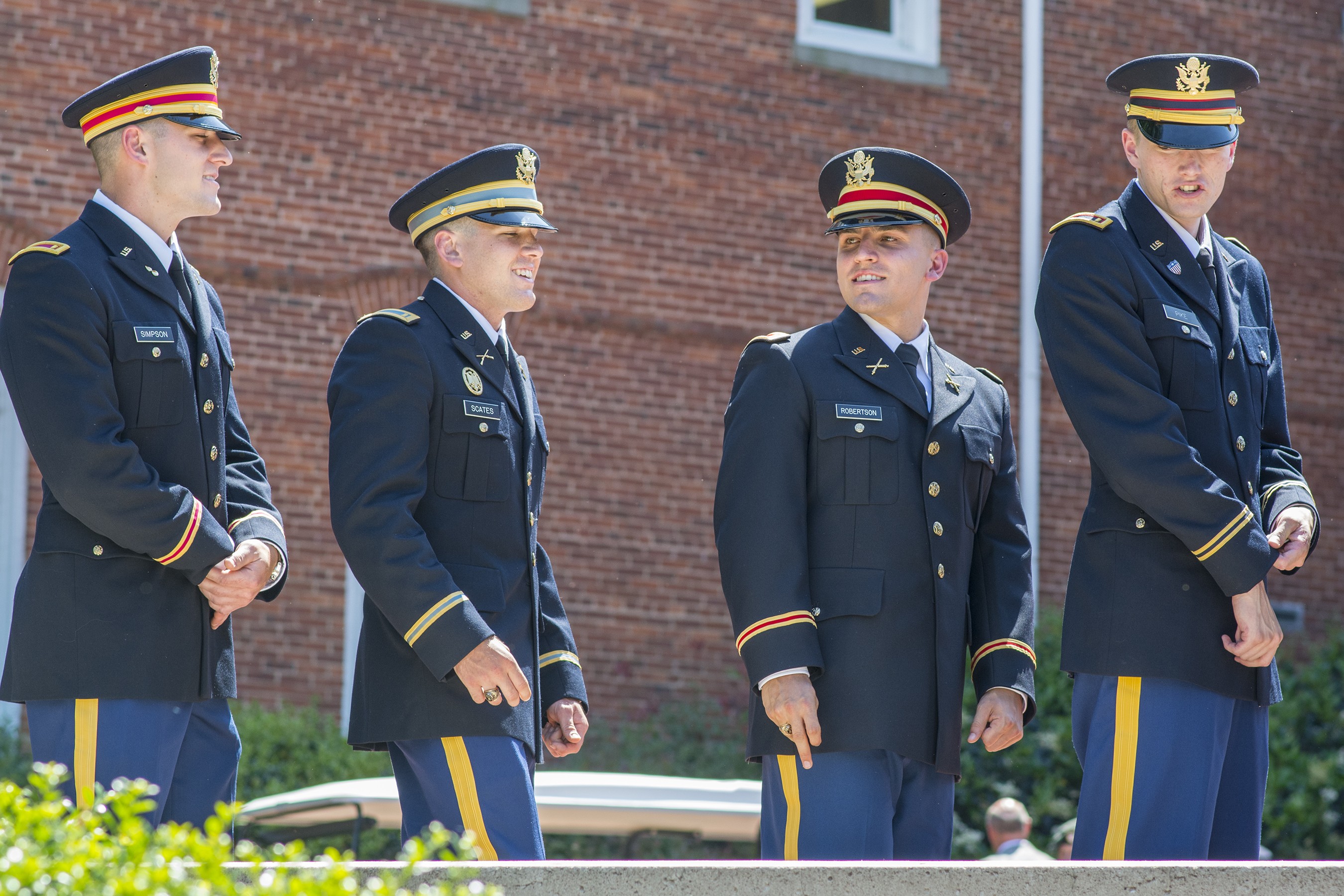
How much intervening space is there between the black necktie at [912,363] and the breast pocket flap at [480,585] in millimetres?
1186

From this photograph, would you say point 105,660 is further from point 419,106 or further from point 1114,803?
point 419,106

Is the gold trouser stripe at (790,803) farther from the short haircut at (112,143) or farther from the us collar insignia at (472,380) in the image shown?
the short haircut at (112,143)

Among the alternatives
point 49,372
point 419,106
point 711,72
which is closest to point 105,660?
point 49,372

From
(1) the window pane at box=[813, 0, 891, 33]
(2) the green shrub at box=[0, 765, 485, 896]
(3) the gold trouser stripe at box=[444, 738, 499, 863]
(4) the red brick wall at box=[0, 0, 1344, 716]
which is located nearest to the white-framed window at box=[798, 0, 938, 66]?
(1) the window pane at box=[813, 0, 891, 33]

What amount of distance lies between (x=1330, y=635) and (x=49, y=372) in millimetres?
10107

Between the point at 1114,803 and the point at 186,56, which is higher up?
the point at 186,56

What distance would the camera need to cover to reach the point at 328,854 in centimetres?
263

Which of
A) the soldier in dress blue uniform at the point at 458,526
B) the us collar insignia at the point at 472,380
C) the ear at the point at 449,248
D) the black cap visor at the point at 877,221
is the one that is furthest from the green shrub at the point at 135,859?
the black cap visor at the point at 877,221

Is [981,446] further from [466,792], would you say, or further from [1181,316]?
[466,792]

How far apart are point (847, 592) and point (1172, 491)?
0.81 m

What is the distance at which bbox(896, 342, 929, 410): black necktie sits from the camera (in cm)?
450

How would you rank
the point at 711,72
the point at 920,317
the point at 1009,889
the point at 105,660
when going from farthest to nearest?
1. the point at 711,72
2. the point at 920,317
3. the point at 105,660
4. the point at 1009,889

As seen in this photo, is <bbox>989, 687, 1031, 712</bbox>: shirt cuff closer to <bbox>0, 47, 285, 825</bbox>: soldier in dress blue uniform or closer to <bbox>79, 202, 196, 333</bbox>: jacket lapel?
<bbox>0, 47, 285, 825</bbox>: soldier in dress blue uniform

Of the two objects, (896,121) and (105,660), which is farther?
(896,121)
